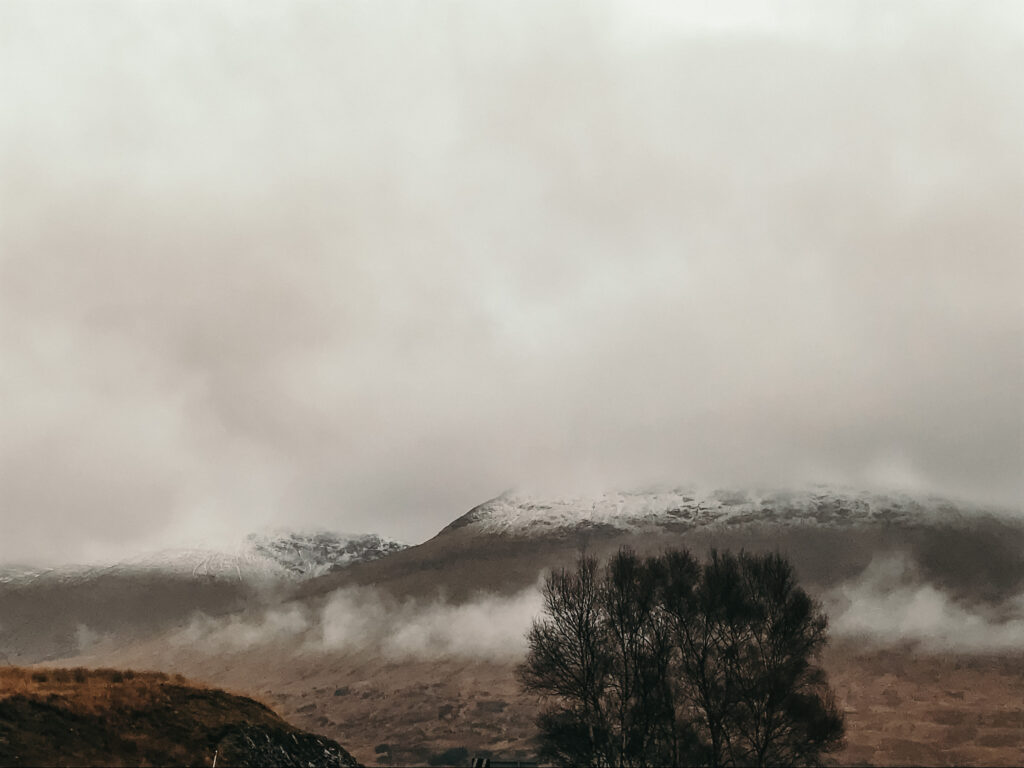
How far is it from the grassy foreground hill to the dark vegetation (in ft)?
76.6

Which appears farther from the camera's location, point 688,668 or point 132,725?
point 688,668

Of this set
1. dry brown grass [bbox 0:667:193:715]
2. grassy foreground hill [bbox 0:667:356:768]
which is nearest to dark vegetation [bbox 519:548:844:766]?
grassy foreground hill [bbox 0:667:356:768]

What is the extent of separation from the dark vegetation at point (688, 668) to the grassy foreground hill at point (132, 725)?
919 inches

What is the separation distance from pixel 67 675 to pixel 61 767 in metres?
8.04

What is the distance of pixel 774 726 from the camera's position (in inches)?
2295

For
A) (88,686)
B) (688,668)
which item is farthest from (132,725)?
(688,668)

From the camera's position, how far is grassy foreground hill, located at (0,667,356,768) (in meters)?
33.6

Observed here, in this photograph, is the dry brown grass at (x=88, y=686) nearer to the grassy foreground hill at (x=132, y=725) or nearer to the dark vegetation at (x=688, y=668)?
the grassy foreground hill at (x=132, y=725)

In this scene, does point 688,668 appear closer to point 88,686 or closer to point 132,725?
point 132,725

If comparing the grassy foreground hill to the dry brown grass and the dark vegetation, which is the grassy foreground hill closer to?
the dry brown grass

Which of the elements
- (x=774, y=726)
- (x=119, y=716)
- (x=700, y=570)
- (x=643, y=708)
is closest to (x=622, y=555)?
(x=700, y=570)

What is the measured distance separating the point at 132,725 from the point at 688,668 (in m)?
37.0

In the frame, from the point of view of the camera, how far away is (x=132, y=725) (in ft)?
119

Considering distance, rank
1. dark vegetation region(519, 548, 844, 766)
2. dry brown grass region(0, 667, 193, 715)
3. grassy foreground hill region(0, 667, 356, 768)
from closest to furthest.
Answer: grassy foreground hill region(0, 667, 356, 768) < dry brown grass region(0, 667, 193, 715) < dark vegetation region(519, 548, 844, 766)
